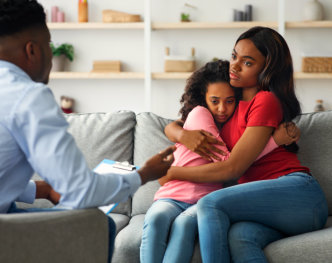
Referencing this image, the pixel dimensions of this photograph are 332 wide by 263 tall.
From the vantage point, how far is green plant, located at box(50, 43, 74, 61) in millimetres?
4453

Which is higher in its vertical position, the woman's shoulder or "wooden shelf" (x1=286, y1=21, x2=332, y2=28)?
"wooden shelf" (x1=286, y1=21, x2=332, y2=28)

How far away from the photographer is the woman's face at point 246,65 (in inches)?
74.0

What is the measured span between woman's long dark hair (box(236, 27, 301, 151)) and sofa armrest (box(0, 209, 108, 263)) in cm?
103

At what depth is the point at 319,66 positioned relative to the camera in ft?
13.6

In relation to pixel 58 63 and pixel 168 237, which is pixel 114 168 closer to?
pixel 168 237

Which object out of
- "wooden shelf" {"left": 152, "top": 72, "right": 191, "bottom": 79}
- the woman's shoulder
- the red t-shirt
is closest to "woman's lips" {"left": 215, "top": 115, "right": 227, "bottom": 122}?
the red t-shirt

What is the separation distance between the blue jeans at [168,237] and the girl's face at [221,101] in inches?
18.9

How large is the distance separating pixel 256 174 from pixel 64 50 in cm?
316

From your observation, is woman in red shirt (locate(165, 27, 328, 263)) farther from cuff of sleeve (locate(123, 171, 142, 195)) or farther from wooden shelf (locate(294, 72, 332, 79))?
wooden shelf (locate(294, 72, 332, 79))

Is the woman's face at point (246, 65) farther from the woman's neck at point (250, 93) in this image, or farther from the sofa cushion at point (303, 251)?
the sofa cushion at point (303, 251)

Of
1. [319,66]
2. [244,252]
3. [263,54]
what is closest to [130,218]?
[244,252]

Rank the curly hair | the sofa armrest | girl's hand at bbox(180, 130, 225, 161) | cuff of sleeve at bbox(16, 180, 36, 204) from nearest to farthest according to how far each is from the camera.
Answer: the sofa armrest
cuff of sleeve at bbox(16, 180, 36, 204)
girl's hand at bbox(180, 130, 225, 161)
the curly hair

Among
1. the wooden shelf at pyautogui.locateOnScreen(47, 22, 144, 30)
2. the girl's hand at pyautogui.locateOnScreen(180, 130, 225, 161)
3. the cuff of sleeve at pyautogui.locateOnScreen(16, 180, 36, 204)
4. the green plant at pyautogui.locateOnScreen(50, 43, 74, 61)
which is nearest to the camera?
the cuff of sleeve at pyautogui.locateOnScreen(16, 180, 36, 204)

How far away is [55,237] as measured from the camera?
99cm
